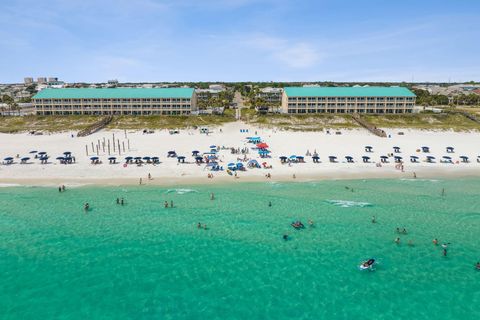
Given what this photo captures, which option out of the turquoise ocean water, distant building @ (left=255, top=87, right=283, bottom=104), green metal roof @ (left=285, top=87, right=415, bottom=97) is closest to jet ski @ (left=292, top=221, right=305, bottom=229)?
the turquoise ocean water

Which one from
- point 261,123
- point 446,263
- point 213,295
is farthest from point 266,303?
point 261,123

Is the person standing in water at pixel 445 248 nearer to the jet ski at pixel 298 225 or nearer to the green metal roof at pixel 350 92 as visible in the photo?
the jet ski at pixel 298 225

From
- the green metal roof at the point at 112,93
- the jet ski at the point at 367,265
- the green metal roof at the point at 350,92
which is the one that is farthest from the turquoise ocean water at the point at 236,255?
the green metal roof at the point at 112,93

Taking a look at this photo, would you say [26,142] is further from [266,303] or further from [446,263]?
[446,263]

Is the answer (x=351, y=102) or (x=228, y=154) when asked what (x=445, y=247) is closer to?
(x=228, y=154)

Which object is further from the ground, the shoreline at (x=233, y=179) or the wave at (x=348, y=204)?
the shoreline at (x=233, y=179)

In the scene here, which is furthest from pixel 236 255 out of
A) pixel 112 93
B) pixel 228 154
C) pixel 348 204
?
pixel 112 93
